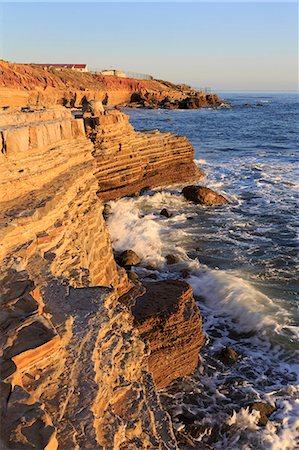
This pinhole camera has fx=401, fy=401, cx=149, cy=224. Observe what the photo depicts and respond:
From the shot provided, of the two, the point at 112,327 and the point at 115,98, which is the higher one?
the point at 115,98

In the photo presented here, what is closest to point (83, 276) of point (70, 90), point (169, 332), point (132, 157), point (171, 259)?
point (169, 332)

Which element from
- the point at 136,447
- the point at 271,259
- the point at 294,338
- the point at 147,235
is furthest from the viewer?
the point at 147,235

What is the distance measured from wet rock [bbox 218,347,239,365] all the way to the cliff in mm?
29254

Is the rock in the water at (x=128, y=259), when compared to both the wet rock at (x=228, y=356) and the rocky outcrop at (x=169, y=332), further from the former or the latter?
the wet rock at (x=228, y=356)

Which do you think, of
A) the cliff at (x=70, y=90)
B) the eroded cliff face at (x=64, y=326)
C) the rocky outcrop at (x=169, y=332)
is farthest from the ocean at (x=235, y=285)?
the cliff at (x=70, y=90)

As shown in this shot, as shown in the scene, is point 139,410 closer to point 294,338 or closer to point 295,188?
point 294,338

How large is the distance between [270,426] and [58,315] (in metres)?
4.57

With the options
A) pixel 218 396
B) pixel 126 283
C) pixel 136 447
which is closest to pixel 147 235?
pixel 126 283

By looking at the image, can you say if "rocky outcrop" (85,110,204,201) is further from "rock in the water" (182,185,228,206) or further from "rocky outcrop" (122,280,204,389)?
"rocky outcrop" (122,280,204,389)

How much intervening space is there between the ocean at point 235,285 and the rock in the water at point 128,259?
13.1 inches

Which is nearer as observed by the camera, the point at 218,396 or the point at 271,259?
the point at 218,396

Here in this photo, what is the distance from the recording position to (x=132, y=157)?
19.5m

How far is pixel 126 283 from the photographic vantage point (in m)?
9.34

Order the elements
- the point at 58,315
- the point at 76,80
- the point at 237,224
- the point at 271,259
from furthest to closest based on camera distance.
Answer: the point at 76,80, the point at 237,224, the point at 271,259, the point at 58,315
